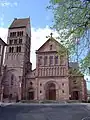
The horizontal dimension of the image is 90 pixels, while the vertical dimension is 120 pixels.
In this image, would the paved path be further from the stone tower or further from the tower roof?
the tower roof

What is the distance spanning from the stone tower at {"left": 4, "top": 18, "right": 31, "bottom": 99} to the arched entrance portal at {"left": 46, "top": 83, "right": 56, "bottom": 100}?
609 cm

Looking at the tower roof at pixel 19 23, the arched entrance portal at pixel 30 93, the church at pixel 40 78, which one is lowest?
the arched entrance portal at pixel 30 93

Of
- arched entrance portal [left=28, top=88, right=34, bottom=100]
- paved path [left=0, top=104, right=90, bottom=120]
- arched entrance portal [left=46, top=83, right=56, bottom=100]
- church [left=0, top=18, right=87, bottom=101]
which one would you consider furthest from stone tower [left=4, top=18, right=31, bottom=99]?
paved path [left=0, top=104, right=90, bottom=120]

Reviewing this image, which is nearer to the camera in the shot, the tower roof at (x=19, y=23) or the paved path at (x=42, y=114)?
the paved path at (x=42, y=114)

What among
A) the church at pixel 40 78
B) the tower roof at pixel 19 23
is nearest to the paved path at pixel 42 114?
the church at pixel 40 78

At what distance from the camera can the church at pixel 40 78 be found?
137 ft

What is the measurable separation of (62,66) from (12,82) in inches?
531

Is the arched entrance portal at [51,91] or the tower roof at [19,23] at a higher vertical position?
the tower roof at [19,23]

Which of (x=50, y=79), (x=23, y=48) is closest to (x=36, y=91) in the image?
(x=50, y=79)

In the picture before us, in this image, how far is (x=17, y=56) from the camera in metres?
47.3

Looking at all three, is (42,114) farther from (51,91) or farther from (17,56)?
(17,56)

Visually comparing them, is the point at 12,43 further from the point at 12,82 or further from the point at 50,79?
the point at 50,79

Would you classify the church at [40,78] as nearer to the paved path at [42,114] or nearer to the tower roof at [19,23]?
the tower roof at [19,23]

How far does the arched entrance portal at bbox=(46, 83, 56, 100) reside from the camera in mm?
42656
